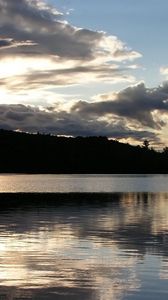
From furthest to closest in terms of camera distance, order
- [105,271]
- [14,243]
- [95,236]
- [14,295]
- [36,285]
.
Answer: [95,236] → [14,243] → [105,271] → [36,285] → [14,295]

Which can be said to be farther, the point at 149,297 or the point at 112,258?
the point at 112,258

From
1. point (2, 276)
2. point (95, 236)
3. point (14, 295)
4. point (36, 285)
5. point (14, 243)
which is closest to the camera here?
point (14, 295)

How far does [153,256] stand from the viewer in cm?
2827

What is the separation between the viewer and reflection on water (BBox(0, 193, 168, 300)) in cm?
1997

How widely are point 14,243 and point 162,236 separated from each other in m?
9.89

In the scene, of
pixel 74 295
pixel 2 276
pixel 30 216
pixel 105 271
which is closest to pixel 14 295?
pixel 74 295

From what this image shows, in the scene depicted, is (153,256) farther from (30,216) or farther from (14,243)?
(30,216)

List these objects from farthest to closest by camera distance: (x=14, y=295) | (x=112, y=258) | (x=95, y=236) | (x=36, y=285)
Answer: (x=95, y=236), (x=112, y=258), (x=36, y=285), (x=14, y=295)

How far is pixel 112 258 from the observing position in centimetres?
2758

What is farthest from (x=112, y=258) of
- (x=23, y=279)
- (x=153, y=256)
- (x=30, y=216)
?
(x=30, y=216)

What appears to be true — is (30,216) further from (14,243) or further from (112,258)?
(112,258)

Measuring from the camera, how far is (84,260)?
88.6 ft

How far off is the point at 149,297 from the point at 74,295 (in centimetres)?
245

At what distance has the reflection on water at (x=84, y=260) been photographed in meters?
20.0
